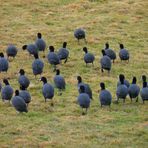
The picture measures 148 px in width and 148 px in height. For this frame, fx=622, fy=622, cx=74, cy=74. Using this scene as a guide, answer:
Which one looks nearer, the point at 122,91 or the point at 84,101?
the point at 84,101

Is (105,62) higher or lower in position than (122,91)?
higher

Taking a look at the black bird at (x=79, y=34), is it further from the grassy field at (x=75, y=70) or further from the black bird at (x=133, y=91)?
the black bird at (x=133, y=91)

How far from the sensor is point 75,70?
22.6 meters

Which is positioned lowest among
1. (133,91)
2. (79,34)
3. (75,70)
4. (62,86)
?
(75,70)

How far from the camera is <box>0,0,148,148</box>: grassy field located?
16.0 m

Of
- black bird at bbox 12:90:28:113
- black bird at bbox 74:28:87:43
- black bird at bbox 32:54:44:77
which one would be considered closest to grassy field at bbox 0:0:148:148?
black bird at bbox 12:90:28:113

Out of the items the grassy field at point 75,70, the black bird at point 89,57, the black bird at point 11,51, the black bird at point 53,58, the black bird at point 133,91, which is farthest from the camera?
the black bird at point 11,51

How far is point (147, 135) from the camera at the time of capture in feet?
52.5

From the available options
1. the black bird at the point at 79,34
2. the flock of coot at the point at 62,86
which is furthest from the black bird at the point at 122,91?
the black bird at the point at 79,34

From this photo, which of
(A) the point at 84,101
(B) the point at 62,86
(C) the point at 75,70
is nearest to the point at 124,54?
(C) the point at 75,70

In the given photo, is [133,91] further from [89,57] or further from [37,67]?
[89,57]

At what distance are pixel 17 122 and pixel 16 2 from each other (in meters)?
18.1

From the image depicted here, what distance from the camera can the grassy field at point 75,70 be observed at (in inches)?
629

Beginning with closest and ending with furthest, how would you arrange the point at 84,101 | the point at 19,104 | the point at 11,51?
the point at 19,104 → the point at 84,101 → the point at 11,51
